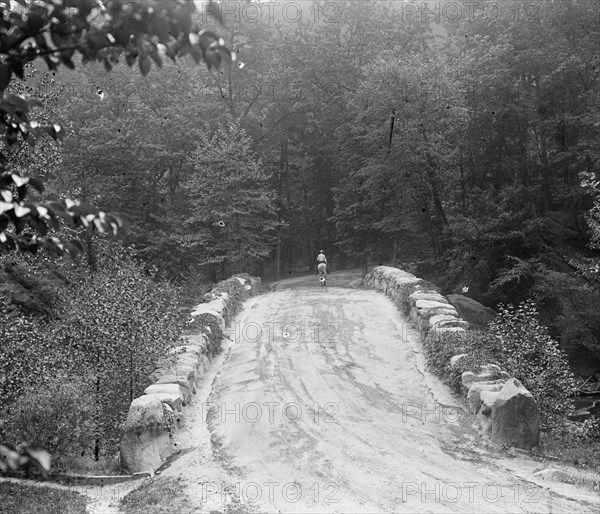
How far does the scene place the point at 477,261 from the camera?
2514 centimetres

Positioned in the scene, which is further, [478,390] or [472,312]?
[472,312]

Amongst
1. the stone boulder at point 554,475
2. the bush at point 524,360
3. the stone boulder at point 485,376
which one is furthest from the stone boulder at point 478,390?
the stone boulder at point 554,475

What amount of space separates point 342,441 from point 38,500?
13.4 ft

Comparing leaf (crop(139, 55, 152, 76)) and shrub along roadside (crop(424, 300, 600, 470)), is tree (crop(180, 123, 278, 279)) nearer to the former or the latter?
shrub along roadside (crop(424, 300, 600, 470))

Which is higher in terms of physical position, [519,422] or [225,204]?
[225,204]

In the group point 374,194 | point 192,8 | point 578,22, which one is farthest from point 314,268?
point 192,8

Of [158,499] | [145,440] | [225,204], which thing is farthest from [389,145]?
[158,499]

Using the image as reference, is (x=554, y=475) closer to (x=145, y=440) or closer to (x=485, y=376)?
(x=485, y=376)

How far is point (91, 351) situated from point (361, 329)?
727 cm

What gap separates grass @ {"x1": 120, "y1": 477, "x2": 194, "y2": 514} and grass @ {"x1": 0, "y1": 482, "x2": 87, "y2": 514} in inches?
22.3

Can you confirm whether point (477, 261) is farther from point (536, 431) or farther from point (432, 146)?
point (536, 431)

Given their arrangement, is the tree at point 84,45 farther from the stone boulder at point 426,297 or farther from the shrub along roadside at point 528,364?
the stone boulder at point 426,297

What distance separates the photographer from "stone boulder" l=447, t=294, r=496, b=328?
20.8 m

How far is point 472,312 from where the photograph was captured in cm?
2120
